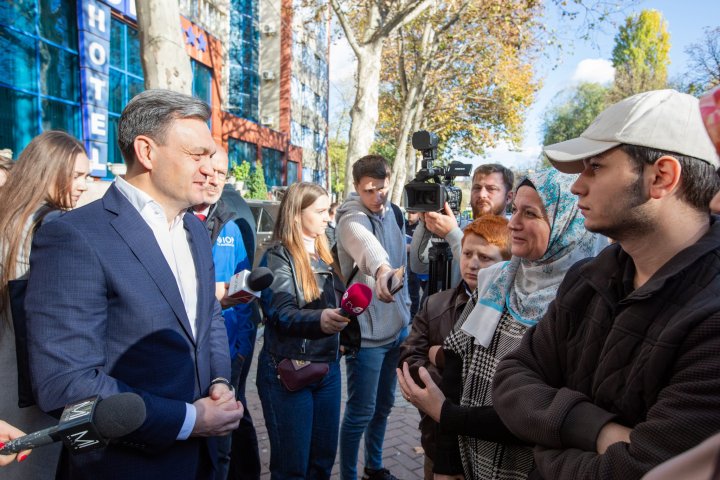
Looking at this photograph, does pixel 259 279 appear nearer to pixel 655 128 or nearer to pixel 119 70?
pixel 655 128

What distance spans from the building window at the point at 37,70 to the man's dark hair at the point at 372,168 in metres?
9.59

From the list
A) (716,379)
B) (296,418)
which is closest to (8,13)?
(296,418)

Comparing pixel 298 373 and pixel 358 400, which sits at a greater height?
pixel 298 373

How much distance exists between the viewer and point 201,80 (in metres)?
18.8

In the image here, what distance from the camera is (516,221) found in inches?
77.9

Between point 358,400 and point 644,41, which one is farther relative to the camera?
point 644,41

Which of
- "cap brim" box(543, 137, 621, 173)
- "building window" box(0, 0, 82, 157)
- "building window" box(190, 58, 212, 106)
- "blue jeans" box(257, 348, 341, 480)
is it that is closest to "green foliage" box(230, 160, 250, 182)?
"building window" box(190, 58, 212, 106)

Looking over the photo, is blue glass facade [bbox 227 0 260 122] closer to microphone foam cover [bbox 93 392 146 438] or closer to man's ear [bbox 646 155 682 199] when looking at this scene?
microphone foam cover [bbox 93 392 146 438]

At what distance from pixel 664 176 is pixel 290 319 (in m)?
1.76

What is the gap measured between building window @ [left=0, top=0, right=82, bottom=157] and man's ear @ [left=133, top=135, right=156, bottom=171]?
10492 mm

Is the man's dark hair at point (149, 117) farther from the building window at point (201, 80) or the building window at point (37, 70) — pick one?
the building window at point (201, 80)

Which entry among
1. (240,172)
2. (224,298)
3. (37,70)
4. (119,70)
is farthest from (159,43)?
(240,172)

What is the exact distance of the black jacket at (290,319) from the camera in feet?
8.25

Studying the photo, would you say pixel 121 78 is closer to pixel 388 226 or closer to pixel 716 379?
pixel 388 226
